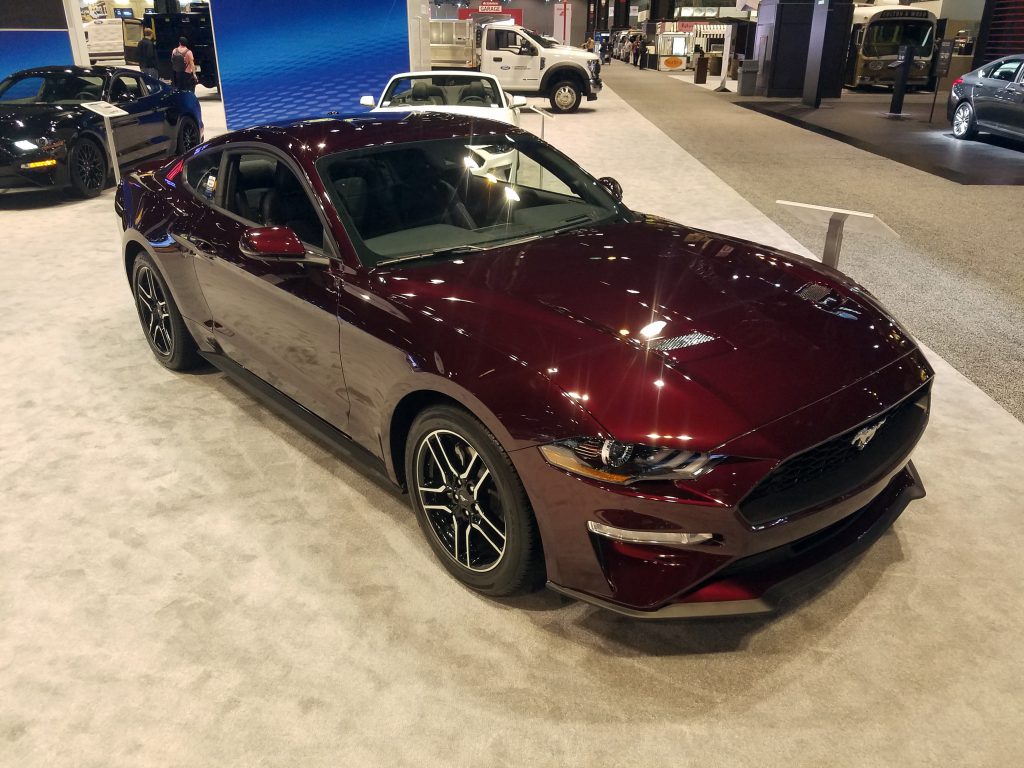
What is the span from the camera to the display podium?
348cm

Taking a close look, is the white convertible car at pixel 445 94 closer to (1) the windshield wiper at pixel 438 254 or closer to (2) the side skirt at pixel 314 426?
(2) the side skirt at pixel 314 426

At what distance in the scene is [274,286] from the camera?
121 inches

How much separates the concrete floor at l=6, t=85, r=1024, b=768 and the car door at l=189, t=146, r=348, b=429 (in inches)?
18.2

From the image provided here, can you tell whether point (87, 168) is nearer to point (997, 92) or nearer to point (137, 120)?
point (137, 120)

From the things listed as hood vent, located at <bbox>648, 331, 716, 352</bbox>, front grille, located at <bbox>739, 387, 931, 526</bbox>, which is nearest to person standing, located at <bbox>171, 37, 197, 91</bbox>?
hood vent, located at <bbox>648, 331, 716, 352</bbox>

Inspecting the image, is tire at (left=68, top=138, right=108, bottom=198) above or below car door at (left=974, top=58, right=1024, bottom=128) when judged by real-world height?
below

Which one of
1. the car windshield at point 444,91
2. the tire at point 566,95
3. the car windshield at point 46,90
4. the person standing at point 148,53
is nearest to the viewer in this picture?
the car windshield at point 46,90

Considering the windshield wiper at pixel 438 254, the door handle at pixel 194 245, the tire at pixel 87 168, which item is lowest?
the tire at pixel 87 168

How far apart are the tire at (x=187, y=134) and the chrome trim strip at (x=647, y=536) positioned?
10.2 m

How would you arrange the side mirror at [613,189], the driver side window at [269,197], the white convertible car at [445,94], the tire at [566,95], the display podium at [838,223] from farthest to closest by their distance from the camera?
1. the tire at [566,95]
2. the white convertible car at [445,94]
3. the side mirror at [613,189]
4. the display podium at [838,223]
5. the driver side window at [269,197]

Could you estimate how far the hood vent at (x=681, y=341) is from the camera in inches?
90.4

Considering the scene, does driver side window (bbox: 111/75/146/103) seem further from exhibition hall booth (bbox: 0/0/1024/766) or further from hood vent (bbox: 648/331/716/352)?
hood vent (bbox: 648/331/716/352)

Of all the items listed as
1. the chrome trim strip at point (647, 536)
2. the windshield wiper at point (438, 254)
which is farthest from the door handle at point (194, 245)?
the chrome trim strip at point (647, 536)

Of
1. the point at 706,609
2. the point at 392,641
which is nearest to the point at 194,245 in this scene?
the point at 392,641
